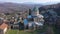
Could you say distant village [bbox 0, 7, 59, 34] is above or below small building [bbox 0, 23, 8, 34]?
above

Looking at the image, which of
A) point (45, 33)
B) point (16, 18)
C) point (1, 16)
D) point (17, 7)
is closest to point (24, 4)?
point (17, 7)

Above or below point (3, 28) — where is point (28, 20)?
above

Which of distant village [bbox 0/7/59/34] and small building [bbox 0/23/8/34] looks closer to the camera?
small building [bbox 0/23/8/34]

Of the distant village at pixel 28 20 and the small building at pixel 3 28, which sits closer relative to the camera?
the small building at pixel 3 28

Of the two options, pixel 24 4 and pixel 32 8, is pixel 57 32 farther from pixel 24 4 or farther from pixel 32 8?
pixel 24 4

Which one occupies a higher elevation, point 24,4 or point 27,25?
point 24,4

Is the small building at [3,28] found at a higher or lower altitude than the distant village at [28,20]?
lower

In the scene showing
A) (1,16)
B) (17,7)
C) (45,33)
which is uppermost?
(17,7)

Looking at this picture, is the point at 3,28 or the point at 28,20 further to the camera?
the point at 28,20
